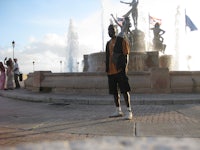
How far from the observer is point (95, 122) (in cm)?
737

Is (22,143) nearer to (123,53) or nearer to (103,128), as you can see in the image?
(103,128)

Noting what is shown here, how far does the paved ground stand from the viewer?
19.7ft

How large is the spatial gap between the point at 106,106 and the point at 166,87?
147 inches

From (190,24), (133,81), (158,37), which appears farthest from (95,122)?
(190,24)

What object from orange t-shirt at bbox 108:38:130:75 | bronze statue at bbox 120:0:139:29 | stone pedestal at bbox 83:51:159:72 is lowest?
orange t-shirt at bbox 108:38:130:75

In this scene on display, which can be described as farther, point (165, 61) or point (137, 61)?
point (165, 61)

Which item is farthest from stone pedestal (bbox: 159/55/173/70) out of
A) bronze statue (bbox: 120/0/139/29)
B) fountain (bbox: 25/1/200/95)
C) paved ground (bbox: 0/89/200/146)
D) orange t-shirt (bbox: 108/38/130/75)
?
orange t-shirt (bbox: 108/38/130/75)

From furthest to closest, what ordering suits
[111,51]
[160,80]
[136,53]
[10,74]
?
[136,53] → [10,74] → [160,80] → [111,51]

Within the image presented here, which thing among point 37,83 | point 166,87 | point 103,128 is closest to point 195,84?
point 166,87

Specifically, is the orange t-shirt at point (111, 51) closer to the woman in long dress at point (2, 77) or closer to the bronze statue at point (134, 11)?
the woman in long dress at point (2, 77)

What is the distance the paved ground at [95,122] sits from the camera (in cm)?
600

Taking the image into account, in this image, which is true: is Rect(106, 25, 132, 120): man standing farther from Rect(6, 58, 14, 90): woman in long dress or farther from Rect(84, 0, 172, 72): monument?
Rect(84, 0, 172, 72): monument

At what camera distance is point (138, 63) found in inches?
843

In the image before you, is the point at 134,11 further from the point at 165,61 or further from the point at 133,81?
the point at 133,81
